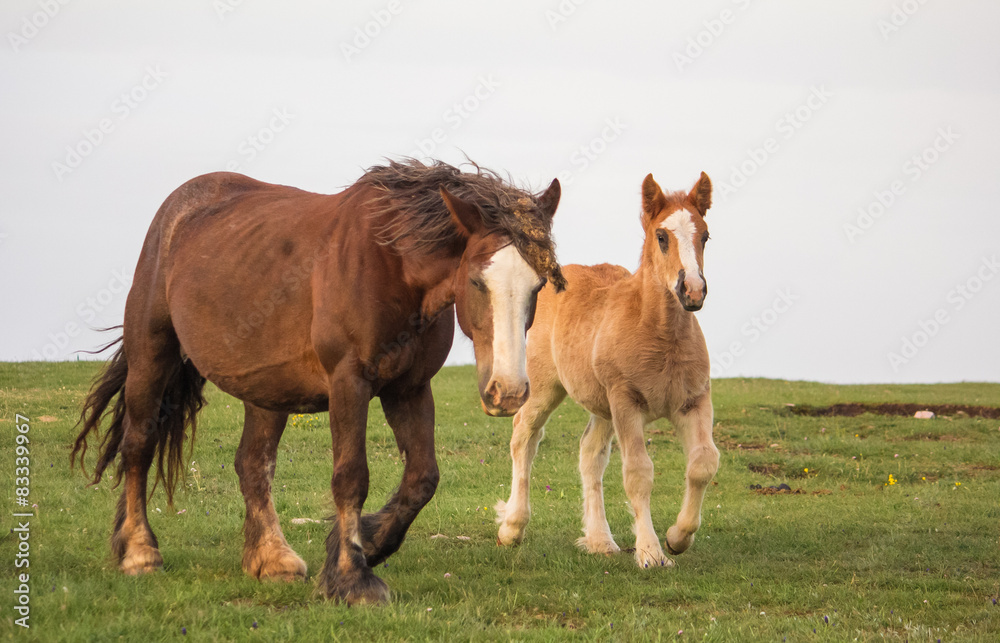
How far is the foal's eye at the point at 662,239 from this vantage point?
7078 mm

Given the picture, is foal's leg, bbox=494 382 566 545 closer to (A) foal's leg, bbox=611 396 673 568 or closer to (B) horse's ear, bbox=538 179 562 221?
(A) foal's leg, bbox=611 396 673 568

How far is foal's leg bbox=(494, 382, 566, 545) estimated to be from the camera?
764 cm

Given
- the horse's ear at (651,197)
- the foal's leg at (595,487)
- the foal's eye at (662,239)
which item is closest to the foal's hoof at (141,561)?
the foal's leg at (595,487)

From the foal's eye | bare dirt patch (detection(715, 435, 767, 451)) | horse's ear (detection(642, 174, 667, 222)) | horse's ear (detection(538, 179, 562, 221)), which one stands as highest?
horse's ear (detection(642, 174, 667, 222))

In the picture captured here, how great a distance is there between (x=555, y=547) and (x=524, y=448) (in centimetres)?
108

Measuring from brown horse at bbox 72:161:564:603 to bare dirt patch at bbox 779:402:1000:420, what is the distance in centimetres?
1196

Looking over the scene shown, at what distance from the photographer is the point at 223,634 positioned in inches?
179

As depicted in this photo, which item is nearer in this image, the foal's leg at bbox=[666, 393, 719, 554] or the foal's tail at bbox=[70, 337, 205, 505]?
the foal's leg at bbox=[666, 393, 719, 554]

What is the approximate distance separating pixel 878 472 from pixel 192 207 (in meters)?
8.99

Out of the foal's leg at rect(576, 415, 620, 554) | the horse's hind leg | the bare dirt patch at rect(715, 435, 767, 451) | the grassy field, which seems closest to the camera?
the grassy field

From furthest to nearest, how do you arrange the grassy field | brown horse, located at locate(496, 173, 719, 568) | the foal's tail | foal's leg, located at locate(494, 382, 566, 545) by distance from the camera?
1. foal's leg, located at locate(494, 382, 566, 545)
2. the foal's tail
3. brown horse, located at locate(496, 173, 719, 568)
4. the grassy field

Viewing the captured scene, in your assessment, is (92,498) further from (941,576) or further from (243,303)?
(941,576)

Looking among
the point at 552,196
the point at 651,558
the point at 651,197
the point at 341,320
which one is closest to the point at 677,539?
the point at 651,558

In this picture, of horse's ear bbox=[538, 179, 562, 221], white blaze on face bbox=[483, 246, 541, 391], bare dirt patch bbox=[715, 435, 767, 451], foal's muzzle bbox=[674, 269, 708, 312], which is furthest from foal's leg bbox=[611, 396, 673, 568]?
bare dirt patch bbox=[715, 435, 767, 451]
